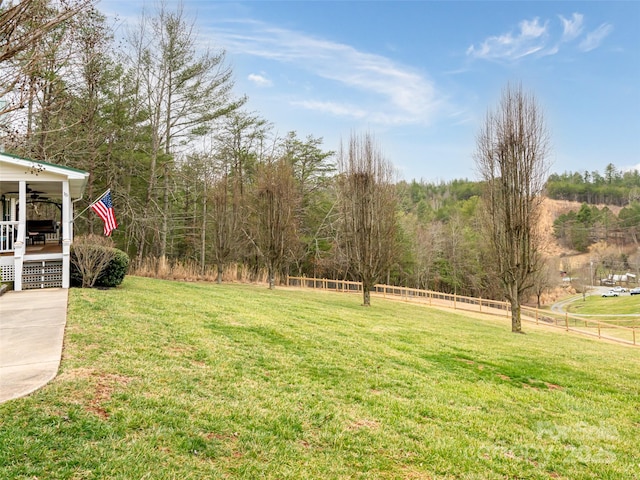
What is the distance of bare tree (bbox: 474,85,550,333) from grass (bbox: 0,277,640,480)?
6860 millimetres

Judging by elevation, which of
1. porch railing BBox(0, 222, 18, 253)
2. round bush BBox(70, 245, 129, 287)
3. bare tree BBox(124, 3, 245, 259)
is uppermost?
bare tree BBox(124, 3, 245, 259)

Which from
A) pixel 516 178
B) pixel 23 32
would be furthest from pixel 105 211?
pixel 516 178

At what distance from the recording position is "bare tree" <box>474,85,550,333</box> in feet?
40.0

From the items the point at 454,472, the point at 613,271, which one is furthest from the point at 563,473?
the point at 613,271

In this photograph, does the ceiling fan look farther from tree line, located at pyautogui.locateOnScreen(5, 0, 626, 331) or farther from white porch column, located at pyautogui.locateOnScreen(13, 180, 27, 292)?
white porch column, located at pyautogui.locateOnScreen(13, 180, 27, 292)

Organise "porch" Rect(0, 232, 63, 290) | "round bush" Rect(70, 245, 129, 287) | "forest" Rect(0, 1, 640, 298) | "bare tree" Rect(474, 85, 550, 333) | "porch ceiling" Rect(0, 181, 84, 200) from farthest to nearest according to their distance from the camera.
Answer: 1. "forest" Rect(0, 1, 640, 298)
2. "bare tree" Rect(474, 85, 550, 333)
3. "porch ceiling" Rect(0, 181, 84, 200)
4. "round bush" Rect(70, 245, 129, 287)
5. "porch" Rect(0, 232, 63, 290)

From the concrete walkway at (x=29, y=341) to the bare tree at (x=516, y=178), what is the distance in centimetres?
1245

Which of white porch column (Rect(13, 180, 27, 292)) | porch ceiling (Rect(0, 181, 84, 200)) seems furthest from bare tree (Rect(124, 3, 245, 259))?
white porch column (Rect(13, 180, 27, 292))

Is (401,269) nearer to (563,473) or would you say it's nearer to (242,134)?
(242,134)

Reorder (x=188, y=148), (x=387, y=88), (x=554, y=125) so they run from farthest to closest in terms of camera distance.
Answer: (x=188, y=148) < (x=387, y=88) < (x=554, y=125)

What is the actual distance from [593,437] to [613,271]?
7870cm

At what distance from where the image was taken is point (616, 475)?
2811mm

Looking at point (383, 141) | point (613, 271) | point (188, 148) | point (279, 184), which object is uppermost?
point (188, 148)

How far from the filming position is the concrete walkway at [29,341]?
3270 mm
